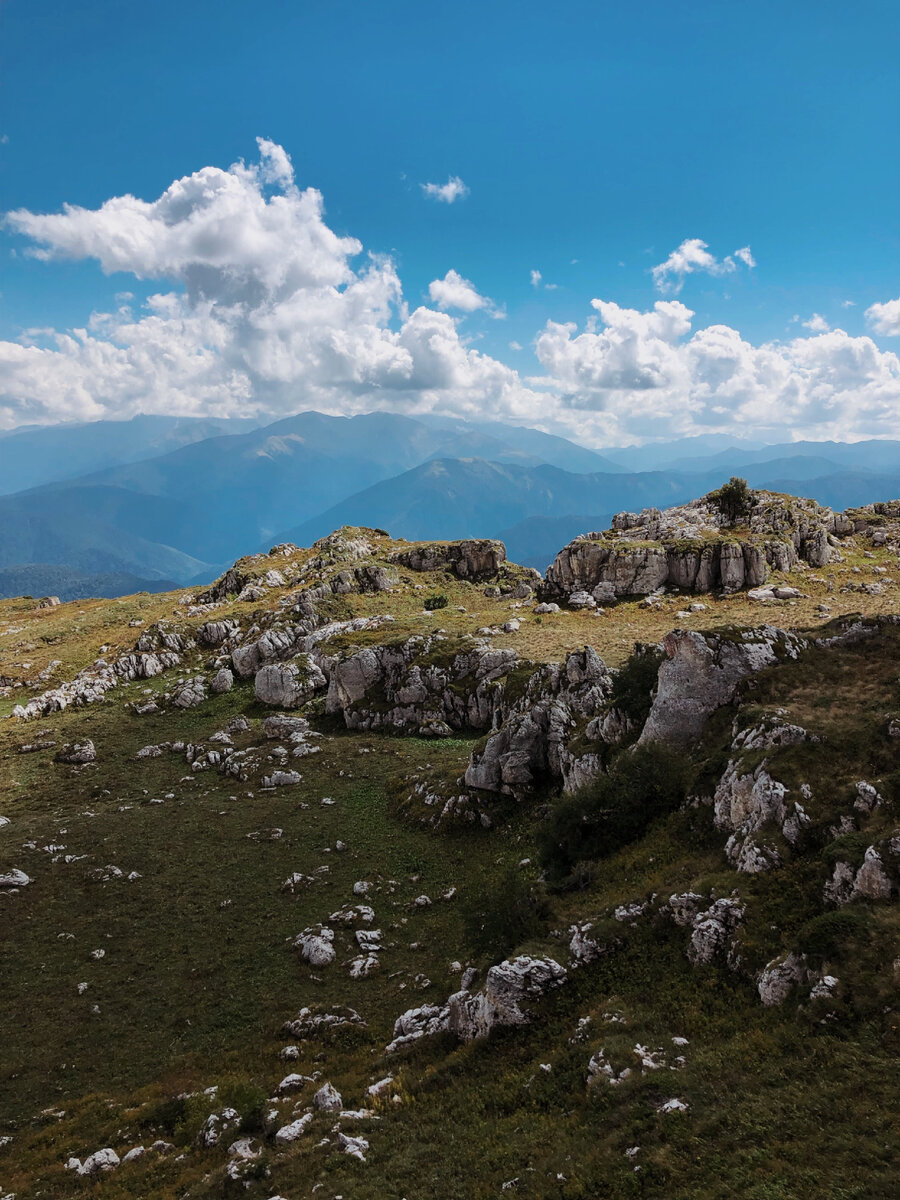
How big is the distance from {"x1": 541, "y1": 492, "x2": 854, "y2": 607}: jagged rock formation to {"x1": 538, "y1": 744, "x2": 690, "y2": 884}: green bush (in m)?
50.1

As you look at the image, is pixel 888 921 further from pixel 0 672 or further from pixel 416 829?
pixel 0 672

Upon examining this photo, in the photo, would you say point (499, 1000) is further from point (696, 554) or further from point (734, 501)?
point (734, 501)

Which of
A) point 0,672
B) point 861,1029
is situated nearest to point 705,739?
point 861,1029

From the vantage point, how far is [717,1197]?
13.0m

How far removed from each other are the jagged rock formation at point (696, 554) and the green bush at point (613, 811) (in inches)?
1972

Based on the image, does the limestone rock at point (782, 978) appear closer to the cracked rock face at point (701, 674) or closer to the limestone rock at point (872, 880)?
the limestone rock at point (872, 880)

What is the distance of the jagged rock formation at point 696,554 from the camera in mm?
75438

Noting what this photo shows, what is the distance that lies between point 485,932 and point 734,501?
8977cm

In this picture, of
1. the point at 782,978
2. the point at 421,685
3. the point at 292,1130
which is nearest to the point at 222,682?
the point at 421,685

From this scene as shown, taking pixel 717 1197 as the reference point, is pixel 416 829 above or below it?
below

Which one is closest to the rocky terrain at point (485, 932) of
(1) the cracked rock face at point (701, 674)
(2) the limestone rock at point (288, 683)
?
(1) the cracked rock face at point (701, 674)

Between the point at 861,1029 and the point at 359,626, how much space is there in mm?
72038

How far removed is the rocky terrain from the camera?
16328 mm

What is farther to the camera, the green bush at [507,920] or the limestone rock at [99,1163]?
the green bush at [507,920]
